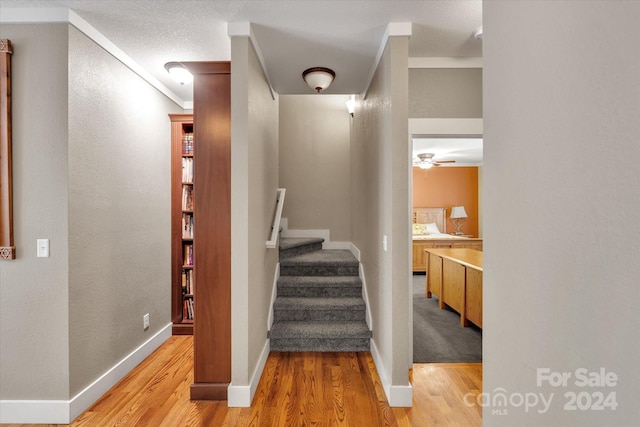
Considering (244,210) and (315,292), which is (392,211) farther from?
(315,292)

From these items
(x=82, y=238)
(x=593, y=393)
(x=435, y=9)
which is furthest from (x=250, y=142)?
(x=593, y=393)

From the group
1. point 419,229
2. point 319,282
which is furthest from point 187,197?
point 419,229

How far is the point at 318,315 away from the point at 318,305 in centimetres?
10

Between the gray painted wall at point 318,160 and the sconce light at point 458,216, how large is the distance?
4.26m

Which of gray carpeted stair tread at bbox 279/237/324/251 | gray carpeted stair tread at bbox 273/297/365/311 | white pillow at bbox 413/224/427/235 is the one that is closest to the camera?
gray carpeted stair tread at bbox 273/297/365/311

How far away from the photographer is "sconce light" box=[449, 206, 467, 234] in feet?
25.2

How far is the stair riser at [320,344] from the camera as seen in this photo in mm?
2930

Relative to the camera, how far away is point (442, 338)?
336cm

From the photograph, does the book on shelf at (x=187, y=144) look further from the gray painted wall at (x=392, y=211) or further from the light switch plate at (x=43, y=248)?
the gray painted wall at (x=392, y=211)

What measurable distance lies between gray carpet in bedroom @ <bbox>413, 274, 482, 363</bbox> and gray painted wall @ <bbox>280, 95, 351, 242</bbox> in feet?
5.17

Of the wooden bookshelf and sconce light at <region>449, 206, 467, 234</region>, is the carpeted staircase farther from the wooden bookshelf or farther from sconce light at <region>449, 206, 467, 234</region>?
sconce light at <region>449, 206, 467, 234</region>

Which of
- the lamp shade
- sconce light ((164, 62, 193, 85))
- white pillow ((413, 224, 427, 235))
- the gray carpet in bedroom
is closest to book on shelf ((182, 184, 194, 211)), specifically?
sconce light ((164, 62, 193, 85))

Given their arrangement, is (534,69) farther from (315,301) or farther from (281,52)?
(315,301)

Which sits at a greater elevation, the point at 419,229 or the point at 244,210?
the point at 244,210
